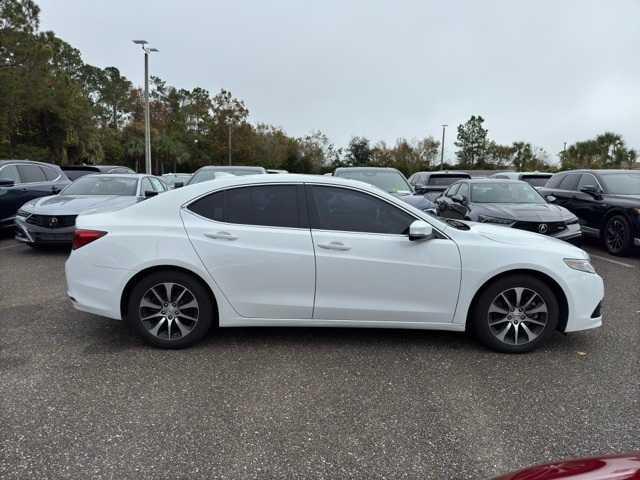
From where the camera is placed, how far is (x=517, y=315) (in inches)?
157

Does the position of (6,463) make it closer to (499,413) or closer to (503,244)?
(499,413)

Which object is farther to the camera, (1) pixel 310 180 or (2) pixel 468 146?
(2) pixel 468 146

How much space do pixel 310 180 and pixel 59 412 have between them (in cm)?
257

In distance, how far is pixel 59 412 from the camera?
9.91 ft

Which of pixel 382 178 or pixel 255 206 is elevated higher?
pixel 382 178

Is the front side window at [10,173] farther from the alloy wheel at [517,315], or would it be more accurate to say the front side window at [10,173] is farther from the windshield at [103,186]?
the alloy wheel at [517,315]

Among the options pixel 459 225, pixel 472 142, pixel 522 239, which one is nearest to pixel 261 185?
pixel 459 225

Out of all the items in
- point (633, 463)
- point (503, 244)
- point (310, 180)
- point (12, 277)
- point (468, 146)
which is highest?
point (468, 146)

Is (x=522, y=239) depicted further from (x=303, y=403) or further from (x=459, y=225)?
(x=303, y=403)

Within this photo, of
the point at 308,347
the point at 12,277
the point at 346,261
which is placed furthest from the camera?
the point at 12,277

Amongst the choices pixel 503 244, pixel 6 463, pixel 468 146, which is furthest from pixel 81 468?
pixel 468 146

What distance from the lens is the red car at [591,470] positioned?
1.40m

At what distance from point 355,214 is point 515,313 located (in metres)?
1.61

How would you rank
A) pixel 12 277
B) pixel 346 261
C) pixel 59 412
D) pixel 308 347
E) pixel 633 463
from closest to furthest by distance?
1. pixel 633 463
2. pixel 59 412
3. pixel 346 261
4. pixel 308 347
5. pixel 12 277
